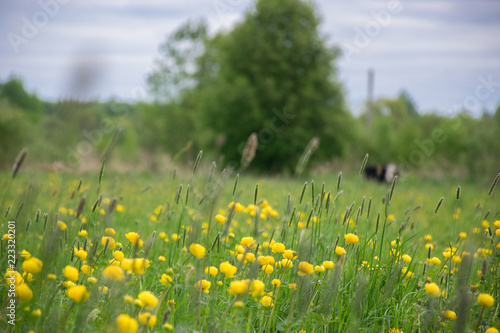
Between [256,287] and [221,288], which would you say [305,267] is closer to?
[256,287]

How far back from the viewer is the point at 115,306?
4.97 ft

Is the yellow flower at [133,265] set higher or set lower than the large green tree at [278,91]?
lower

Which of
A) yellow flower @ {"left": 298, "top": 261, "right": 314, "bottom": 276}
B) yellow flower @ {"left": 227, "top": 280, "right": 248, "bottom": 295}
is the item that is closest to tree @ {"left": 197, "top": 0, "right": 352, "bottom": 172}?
yellow flower @ {"left": 298, "top": 261, "right": 314, "bottom": 276}

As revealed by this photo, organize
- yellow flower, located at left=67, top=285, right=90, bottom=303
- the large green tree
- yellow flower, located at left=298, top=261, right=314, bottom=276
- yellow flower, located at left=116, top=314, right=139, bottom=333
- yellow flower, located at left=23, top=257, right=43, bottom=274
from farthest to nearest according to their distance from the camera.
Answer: the large green tree → yellow flower, located at left=298, top=261, right=314, bottom=276 → yellow flower, located at left=23, top=257, right=43, bottom=274 → yellow flower, located at left=67, top=285, right=90, bottom=303 → yellow flower, located at left=116, top=314, right=139, bottom=333

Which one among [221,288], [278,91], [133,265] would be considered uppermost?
[278,91]

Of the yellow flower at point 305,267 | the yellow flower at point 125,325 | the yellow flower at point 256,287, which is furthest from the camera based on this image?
the yellow flower at point 305,267

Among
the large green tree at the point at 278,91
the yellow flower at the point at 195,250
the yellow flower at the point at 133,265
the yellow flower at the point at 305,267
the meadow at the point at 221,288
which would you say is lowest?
the meadow at the point at 221,288

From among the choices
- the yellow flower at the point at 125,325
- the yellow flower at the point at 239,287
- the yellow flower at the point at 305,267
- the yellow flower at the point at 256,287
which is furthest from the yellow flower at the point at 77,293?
the yellow flower at the point at 305,267

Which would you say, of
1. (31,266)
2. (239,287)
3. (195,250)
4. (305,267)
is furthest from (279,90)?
(31,266)

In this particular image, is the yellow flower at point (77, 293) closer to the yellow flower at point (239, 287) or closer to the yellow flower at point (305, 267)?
the yellow flower at point (239, 287)

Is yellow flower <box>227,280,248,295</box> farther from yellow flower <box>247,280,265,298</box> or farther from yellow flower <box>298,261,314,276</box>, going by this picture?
yellow flower <box>298,261,314,276</box>

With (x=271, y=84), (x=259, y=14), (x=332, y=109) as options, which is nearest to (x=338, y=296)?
(x=271, y=84)

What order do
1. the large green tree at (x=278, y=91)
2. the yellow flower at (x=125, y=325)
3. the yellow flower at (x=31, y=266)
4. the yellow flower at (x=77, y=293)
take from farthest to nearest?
1. the large green tree at (x=278, y=91)
2. the yellow flower at (x=31, y=266)
3. the yellow flower at (x=77, y=293)
4. the yellow flower at (x=125, y=325)

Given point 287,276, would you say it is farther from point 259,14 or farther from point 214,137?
point 259,14
